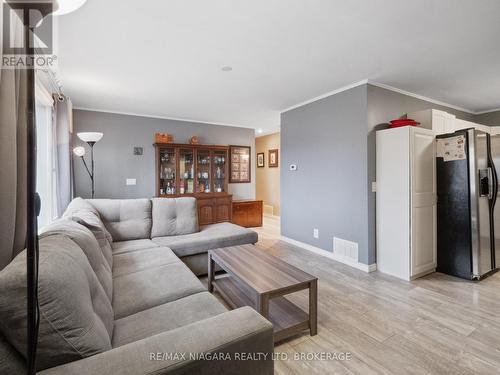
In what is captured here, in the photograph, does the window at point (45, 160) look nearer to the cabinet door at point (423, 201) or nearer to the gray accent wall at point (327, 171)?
the gray accent wall at point (327, 171)

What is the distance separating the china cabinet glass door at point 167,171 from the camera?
4.75 meters

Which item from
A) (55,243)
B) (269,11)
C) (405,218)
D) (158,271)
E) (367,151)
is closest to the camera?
(55,243)

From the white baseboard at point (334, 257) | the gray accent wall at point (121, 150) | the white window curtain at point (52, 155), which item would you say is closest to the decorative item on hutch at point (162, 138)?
the gray accent wall at point (121, 150)

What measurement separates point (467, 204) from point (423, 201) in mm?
428

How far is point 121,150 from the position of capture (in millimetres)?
4523

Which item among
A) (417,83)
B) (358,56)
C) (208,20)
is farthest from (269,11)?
(417,83)

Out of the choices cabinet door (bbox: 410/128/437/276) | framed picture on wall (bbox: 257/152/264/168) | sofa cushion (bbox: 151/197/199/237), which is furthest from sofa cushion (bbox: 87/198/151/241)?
framed picture on wall (bbox: 257/152/264/168)

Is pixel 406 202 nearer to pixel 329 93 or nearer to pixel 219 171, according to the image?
pixel 329 93

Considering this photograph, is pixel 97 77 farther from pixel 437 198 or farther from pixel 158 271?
pixel 437 198

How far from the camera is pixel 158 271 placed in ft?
6.40

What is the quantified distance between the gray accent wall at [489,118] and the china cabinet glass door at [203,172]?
17.0 feet

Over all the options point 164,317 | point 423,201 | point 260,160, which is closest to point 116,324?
point 164,317

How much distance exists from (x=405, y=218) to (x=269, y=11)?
2506mm

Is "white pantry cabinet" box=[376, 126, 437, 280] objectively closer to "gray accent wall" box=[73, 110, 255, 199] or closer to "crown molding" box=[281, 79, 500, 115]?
A: "crown molding" box=[281, 79, 500, 115]
